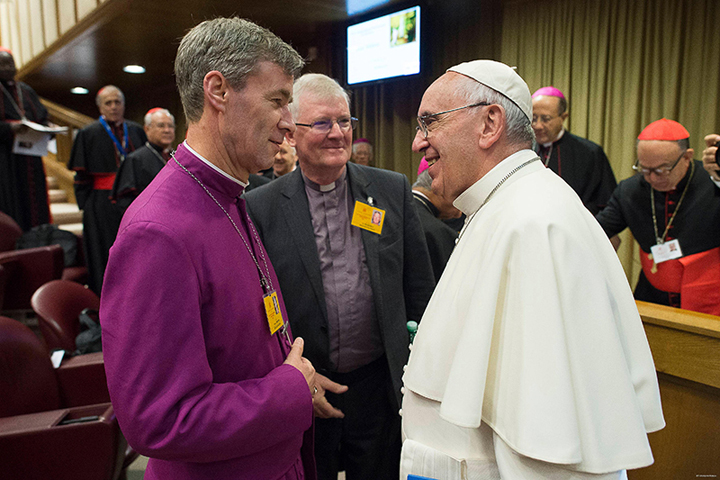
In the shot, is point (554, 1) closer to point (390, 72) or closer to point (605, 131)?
point (605, 131)

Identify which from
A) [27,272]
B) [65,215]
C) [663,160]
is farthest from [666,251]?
[65,215]

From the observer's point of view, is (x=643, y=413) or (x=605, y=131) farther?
(x=605, y=131)

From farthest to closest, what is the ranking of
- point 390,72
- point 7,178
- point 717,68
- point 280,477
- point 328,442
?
point 390,72 → point 7,178 → point 717,68 → point 328,442 → point 280,477

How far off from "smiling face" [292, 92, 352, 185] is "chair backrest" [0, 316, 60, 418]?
1335 millimetres

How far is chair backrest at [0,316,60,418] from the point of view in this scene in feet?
6.10

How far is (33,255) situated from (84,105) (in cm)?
1143

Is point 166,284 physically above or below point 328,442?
above

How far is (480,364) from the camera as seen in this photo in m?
0.98

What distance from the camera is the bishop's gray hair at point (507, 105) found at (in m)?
1.18

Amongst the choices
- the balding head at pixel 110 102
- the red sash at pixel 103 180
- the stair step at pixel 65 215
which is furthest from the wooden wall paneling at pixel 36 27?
the red sash at pixel 103 180

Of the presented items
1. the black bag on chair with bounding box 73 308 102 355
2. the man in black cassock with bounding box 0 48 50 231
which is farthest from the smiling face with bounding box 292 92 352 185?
the man in black cassock with bounding box 0 48 50 231

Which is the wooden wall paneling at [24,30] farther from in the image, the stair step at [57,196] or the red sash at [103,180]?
the red sash at [103,180]

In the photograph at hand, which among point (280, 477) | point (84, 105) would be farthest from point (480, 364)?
point (84, 105)

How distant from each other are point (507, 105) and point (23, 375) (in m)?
2.05
